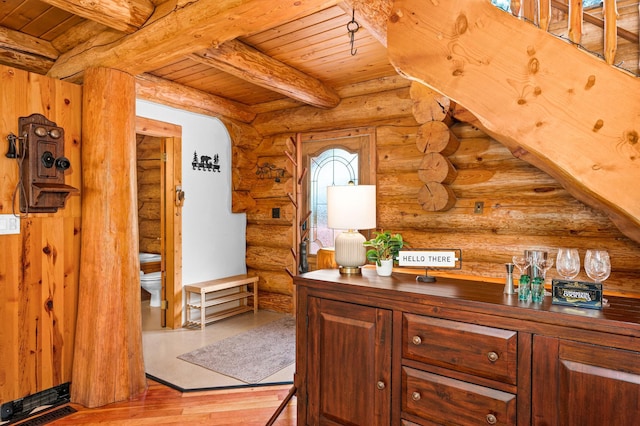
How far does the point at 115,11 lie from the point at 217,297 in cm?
322

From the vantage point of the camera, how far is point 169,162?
424 centimetres

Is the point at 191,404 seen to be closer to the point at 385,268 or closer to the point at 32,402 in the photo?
the point at 32,402

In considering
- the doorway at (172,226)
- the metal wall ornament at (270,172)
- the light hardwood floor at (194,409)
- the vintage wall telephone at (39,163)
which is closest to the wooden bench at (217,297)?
the doorway at (172,226)

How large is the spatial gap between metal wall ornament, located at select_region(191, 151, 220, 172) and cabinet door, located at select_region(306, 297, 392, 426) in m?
2.89

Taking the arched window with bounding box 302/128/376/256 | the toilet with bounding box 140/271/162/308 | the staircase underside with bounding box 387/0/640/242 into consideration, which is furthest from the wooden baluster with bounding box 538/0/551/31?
the toilet with bounding box 140/271/162/308

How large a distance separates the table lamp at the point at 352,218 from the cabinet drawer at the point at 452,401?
66cm

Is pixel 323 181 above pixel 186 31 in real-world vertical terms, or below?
below

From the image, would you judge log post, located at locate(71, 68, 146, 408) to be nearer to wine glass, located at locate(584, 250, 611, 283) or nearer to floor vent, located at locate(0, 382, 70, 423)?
floor vent, located at locate(0, 382, 70, 423)

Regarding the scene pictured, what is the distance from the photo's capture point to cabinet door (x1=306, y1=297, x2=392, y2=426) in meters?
1.92

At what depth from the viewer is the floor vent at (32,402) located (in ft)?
8.18

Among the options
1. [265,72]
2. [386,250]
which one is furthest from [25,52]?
[386,250]

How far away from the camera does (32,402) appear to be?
2604 millimetres

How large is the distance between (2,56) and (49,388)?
98.0 inches

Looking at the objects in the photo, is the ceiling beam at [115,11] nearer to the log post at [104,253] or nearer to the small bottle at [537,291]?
the log post at [104,253]
